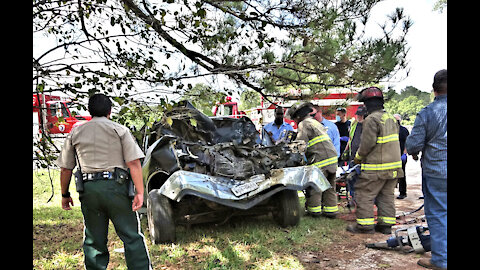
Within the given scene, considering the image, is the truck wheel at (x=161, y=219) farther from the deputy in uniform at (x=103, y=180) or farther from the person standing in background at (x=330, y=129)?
the person standing in background at (x=330, y=129)

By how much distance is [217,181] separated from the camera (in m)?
4.32

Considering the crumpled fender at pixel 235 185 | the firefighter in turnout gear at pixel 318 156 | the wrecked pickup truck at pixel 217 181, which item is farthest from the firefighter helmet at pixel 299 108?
the crumpled fender at pixel 235 185

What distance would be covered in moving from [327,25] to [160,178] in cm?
309

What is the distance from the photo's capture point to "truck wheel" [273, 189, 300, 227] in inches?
188

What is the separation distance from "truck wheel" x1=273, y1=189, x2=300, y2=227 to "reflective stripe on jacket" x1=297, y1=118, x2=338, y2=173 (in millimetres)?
1039

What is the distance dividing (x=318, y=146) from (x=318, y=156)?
0.53 feet

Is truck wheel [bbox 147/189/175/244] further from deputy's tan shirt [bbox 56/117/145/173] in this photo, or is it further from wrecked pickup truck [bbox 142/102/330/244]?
deputy's tan shirt [bbox 56/117/145/173]

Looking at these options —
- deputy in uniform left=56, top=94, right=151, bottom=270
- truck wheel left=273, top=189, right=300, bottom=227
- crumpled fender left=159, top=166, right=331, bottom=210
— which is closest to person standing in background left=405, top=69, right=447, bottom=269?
crumpled fender left=159, top=166, right=331, bottom=210

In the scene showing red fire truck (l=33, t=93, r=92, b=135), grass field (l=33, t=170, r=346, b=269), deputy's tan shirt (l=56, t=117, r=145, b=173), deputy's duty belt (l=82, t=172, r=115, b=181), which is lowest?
grass field (l=33, t=170, r=346, b=269)

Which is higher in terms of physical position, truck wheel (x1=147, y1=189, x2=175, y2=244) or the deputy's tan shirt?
the deputy's tan shirt

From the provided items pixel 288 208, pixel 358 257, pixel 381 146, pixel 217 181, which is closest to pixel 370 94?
pixel 381 146

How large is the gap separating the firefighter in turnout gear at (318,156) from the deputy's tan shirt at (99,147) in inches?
125

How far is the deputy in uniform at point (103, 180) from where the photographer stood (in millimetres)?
3043

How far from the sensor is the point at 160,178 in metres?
4.91
